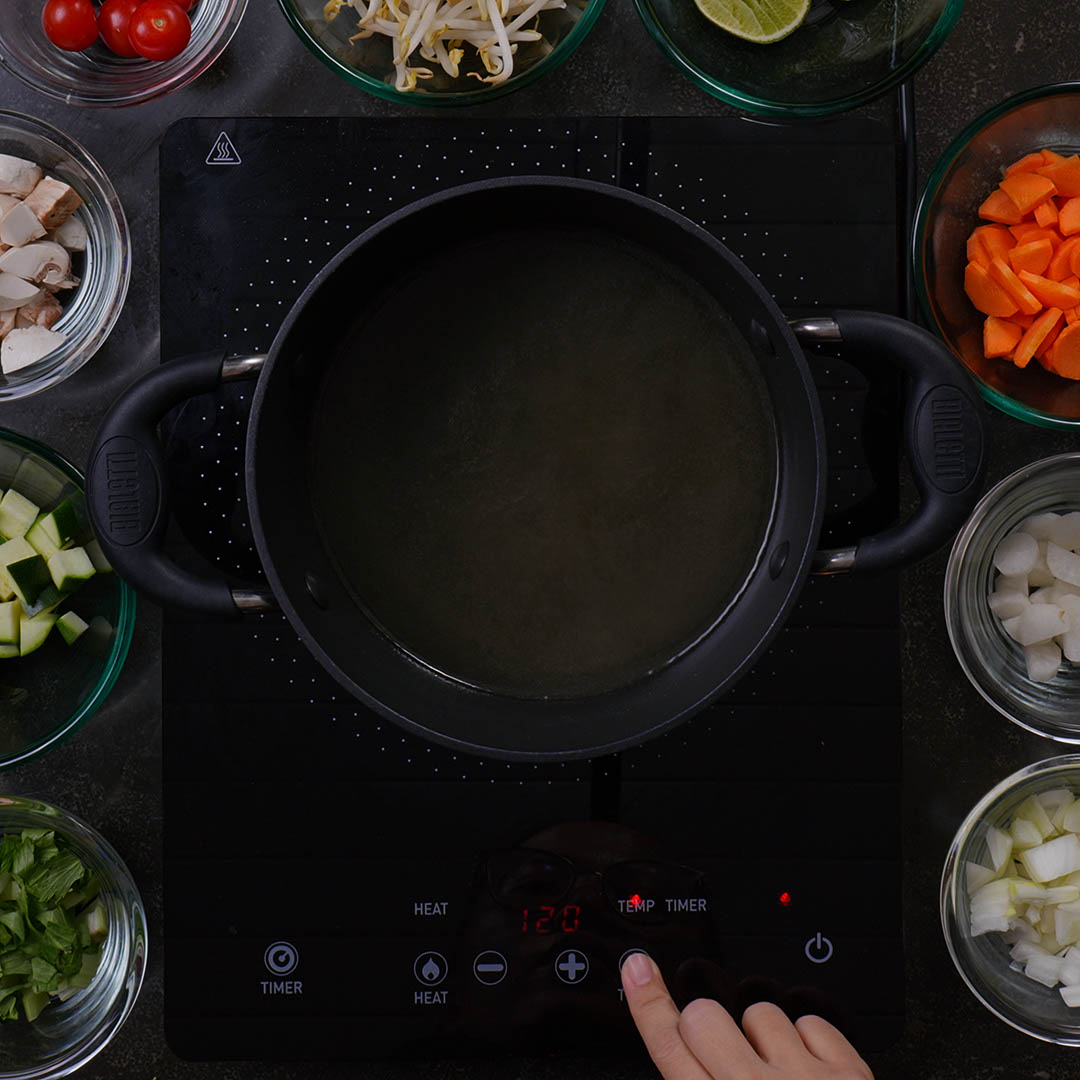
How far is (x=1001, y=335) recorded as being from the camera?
36.5 inches

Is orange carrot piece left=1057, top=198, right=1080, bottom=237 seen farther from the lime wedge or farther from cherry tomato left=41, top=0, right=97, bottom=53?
cherry tomato left=41, top=0, right=97, bottom=53

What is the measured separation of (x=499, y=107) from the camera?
95 centimetres

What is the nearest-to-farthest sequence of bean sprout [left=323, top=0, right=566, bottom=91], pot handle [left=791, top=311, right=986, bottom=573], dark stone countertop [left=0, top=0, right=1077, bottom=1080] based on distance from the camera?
pot handle [left=791, top=311, right=986, bottom=573], bean sprout [left=323, top=0, right=566, bottom=91], dark stone countertop [left=0, top=0, right=1077, bottom=1080]

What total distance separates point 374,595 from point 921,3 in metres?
0.71

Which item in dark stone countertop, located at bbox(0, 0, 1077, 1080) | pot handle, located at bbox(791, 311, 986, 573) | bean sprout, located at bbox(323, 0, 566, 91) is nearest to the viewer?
pot handle, located at bbox(791, 311, 986, 573)

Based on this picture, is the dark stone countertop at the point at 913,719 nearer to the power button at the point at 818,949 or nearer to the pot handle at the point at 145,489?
the power button at the point at 818,949

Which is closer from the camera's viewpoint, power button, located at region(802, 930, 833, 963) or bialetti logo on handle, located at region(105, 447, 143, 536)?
bialetti logo on handle, located at region(105, 447, 143, 536)

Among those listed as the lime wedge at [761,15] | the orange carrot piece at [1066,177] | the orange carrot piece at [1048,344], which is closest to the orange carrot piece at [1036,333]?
the orange carrot piece at [1048,344]

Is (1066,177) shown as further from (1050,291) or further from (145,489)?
(145,489)

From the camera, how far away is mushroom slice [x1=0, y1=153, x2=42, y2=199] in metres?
0.93

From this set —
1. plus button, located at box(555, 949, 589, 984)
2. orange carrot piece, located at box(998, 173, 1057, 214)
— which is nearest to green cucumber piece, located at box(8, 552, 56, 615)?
plus button, located at box(555, 949, 589, 984)

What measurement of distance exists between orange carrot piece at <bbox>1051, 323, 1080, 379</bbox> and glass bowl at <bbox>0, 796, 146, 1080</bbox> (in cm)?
96

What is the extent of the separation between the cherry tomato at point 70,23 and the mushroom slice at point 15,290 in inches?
8.6

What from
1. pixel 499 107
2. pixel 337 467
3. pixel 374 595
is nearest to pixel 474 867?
pixel 374 595
